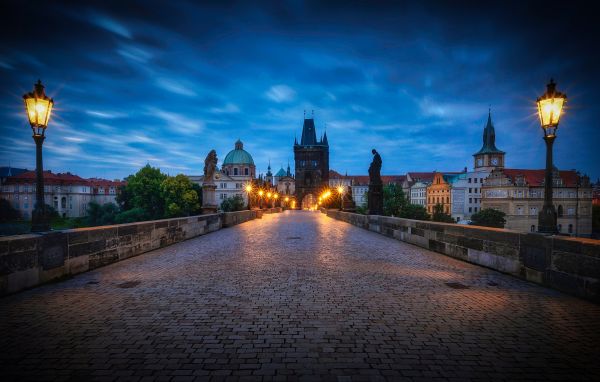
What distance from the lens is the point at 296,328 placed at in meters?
3.56

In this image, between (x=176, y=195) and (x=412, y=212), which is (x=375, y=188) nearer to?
(x=412, y=212)

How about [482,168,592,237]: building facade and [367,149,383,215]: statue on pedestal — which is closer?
[367,149,383,215]: statue on pedestal

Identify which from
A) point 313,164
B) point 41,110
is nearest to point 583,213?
point 313,164

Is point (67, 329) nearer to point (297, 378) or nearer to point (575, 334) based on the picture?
point (297, 378)

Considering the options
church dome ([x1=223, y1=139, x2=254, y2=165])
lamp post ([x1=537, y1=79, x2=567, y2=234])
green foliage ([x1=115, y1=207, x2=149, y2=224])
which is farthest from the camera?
church dome ([x1=223, y1=139, x2=254, y2=165])

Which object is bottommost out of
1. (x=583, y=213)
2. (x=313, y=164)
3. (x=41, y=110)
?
(x=583, y=213)

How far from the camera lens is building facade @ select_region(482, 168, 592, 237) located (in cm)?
6388

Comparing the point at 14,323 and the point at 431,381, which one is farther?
the point at 14,323

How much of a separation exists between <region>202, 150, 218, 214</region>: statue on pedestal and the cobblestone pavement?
10.6m

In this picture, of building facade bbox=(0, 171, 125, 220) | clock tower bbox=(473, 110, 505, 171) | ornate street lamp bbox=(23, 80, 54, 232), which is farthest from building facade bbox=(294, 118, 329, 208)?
ornate street lamp bbox=(23, 80, 54, 232)

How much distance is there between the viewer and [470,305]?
4.37m

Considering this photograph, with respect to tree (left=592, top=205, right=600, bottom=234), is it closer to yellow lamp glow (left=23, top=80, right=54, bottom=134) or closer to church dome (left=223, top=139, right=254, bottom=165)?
yellow lamp glow (left=23, top=80, right=54, bottom=134)

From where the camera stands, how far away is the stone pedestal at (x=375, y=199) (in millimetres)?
16984

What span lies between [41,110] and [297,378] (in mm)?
6962
